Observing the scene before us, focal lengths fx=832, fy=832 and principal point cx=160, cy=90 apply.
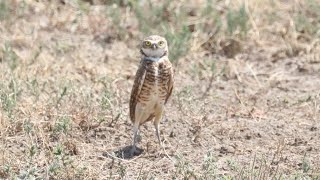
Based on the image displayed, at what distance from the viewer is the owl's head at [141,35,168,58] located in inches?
276

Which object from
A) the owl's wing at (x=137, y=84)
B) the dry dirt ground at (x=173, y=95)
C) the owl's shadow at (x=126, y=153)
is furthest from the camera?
the owl's shadow at (x=126, y=153)

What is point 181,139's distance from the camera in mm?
7480

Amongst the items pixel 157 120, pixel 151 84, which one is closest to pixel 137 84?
pixel 151 84

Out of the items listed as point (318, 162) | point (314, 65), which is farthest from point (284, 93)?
point (318, 162)

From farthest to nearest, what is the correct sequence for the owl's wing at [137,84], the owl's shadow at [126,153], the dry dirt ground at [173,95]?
the owl's shadow at [126,153] → the owl's wing at [137,84] → the dry dirt ground at [173,95]

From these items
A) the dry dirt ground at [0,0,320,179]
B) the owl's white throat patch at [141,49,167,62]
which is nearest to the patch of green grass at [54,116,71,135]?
the dry dirt ground at [0,0,320,179]

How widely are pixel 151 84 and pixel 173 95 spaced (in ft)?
5.21

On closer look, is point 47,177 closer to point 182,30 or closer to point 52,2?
point 182,30

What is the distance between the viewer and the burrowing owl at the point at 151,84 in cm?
693

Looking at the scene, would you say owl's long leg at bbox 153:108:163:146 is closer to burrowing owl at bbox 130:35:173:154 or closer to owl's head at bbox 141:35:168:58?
burrowing owl at bbox 130:35:173:154

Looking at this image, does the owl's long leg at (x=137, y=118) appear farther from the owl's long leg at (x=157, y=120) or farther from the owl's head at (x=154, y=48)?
the owl's head at (x=154, y=48)

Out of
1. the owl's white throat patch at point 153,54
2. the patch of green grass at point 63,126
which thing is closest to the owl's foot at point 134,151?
the patch of green grass at point 63,126

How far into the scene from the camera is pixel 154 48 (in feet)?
23.0

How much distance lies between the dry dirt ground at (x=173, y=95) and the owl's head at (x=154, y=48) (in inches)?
29.8
